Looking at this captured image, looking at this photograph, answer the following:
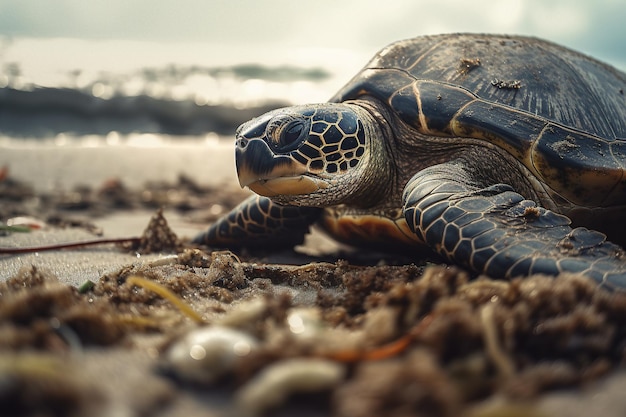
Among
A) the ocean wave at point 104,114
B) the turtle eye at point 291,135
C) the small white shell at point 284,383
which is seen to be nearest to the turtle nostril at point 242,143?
the turtle eye at point 291,135

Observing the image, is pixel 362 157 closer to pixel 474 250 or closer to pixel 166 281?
pixel 474 250

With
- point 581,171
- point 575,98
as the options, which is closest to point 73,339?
point 581,171

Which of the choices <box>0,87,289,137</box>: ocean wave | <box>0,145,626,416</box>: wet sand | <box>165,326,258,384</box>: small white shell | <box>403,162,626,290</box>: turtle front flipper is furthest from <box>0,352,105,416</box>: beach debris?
<box>0,87,289,137</box>: ocean wave

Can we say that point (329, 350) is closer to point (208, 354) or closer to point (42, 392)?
point (208, 354)

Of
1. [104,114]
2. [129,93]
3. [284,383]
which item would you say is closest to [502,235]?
[284,383]

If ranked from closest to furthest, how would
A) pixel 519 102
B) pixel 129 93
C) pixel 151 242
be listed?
pixel 519 102, pixel 151 242, pixel 129 93

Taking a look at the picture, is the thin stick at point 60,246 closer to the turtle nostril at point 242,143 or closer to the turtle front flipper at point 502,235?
the turtle nostril at point 242,143
